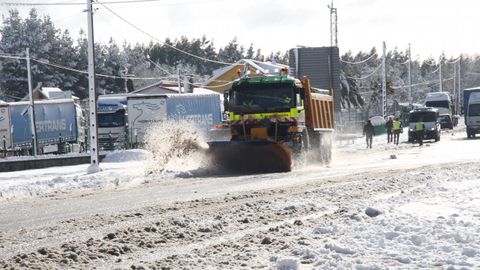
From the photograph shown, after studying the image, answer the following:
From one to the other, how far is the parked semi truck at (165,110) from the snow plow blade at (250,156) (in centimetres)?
1888

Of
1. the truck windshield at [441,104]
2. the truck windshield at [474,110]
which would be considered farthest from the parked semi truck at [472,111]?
the truck windshield at [441,104]

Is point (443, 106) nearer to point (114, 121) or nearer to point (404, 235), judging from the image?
point (114, 121)

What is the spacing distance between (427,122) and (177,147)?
25.1 meters

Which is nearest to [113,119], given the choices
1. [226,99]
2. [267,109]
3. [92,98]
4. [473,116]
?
[92,98]

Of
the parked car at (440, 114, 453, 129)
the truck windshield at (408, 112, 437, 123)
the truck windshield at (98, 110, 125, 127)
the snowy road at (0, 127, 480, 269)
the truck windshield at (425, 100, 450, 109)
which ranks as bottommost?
the snowy road at (0, 127, 480, 269)

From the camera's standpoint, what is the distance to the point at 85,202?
42.7ft

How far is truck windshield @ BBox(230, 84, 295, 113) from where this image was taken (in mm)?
20375

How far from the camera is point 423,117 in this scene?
142 ft

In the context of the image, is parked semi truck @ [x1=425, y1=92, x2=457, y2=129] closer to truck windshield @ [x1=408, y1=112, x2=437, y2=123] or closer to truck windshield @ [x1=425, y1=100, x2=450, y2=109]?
truck windshield @ [x1=425, y1=100, x2=450, y2=109]

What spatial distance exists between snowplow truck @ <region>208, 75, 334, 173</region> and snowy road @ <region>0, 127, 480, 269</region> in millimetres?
4274

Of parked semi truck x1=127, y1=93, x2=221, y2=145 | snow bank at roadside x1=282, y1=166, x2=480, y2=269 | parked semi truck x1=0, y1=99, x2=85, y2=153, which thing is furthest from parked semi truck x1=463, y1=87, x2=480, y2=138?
snow bank at roadside x1=282, y1=166, x2=480, y2=269

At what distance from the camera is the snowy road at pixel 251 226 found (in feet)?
23.5

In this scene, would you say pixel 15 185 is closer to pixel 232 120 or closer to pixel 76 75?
pixel 232 120

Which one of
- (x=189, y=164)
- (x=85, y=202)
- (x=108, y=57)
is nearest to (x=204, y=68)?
(x=108, y=57)
